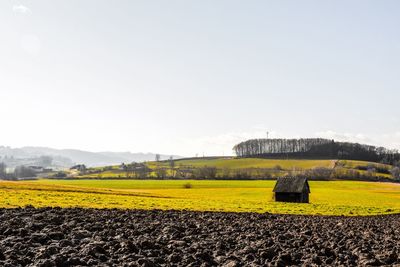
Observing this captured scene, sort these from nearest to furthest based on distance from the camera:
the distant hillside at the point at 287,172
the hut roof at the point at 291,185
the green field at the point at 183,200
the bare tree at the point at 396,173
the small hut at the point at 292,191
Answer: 1. the green field at the point at 183,200
2. the small hut at the point at 292,191
3. the hut roof at the point at 291,185
4. the distant hillside at the point at 287,172
5. the bare tree at the point at 396,173

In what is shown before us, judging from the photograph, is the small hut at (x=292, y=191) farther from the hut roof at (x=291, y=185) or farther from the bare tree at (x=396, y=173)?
the bare tree at (x=396, y=173)

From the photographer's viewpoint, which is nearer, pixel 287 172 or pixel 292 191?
pixel 292 191

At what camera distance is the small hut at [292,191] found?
239ft

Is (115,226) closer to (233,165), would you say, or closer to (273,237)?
(273,237)

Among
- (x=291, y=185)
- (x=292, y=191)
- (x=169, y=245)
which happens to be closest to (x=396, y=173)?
(x=291, y=185)

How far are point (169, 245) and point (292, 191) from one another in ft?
183

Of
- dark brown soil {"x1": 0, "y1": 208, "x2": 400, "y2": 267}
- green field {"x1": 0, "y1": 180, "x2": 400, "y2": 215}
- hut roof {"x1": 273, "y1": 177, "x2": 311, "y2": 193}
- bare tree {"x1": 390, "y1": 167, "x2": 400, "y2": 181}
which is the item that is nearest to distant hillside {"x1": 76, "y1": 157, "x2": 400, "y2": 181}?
bare tree {"x1": 390, "y1": 167, "x2": 400, "y2": 181}

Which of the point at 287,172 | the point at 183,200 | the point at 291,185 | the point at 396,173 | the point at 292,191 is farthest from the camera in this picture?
the point at 287,172

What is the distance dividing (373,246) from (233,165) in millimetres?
174961

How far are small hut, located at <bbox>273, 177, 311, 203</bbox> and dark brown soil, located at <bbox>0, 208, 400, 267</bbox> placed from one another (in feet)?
151

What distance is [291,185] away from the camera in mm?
74250

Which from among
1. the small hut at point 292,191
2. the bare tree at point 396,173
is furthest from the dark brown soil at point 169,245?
the bare tree at point 396,173

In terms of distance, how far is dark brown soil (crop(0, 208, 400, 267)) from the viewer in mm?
16406

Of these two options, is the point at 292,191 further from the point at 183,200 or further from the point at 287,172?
the point at 287,172
